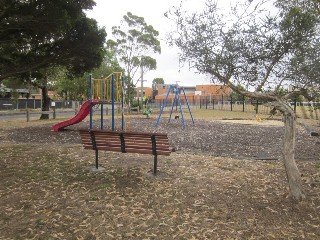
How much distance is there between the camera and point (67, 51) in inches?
431

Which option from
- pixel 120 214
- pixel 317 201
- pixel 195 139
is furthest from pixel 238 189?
pixel 195 139

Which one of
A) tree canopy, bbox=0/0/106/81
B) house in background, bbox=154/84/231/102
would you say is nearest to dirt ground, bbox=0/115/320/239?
house in background, bbox=154/84/231/102

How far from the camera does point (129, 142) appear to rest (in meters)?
5.94

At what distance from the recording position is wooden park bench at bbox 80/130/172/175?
5.69 metres

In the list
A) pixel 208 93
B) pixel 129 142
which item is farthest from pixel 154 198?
pixel 208 93

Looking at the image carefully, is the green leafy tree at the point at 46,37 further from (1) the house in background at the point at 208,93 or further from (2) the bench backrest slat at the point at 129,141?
(1) the house in background at the point at 208,93

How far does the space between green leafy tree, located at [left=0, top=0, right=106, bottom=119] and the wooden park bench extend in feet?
11.5

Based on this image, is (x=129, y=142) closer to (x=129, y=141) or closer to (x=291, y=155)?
(x=129, y=141)

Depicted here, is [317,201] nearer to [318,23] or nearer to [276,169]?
[276,169]

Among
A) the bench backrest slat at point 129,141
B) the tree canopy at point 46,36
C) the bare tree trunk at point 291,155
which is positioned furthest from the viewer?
the tree canopy at point 46,36

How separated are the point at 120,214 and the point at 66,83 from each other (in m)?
42.8

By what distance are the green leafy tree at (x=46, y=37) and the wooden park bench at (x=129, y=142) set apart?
11.5ft

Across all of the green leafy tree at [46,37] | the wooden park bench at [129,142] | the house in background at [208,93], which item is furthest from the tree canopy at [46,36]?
the house in background at [208,93]

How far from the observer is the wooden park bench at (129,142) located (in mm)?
5685
